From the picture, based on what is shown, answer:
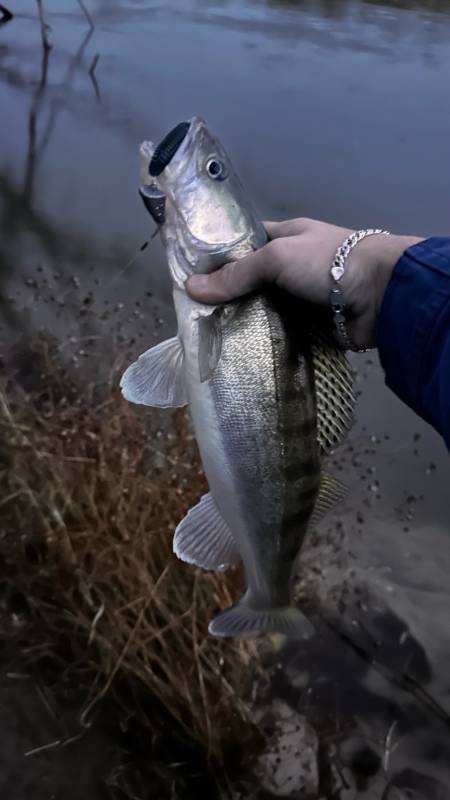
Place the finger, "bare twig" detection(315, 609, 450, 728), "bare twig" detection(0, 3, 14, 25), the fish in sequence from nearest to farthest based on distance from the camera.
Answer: the fish, the finger, "bare twig" detection(315, 609, 450, 728), "bare twig" detection(0, 3, 14, 25)

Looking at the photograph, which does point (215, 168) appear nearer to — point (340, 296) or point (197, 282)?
point (197, 282)

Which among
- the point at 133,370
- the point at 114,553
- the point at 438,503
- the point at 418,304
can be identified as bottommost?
the point at 438,503

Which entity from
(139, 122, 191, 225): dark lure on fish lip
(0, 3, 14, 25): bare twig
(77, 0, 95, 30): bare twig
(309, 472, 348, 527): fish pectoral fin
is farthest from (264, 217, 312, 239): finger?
(0, 3, 14, 25): bare twig

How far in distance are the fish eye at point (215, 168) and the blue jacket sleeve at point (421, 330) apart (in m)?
0.46

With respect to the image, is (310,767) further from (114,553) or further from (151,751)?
(114,553)

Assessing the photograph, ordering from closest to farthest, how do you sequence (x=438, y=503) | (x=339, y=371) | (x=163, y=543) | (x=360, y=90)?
(x=339, y=371)
(x=163, y=543)
(x=438, y=503)
(x=360, y=90)

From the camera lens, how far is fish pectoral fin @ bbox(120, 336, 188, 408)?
186cm

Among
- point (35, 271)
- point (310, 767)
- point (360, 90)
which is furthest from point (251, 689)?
point (360, 90)

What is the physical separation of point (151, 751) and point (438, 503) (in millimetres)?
2578

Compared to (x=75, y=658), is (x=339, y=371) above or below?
above

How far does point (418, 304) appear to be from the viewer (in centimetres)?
178

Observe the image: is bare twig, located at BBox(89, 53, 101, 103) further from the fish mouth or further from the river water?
the fish mouth

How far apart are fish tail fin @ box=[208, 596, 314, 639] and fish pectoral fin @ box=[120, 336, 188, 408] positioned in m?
0.53

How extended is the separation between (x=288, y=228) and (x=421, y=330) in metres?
0.50
